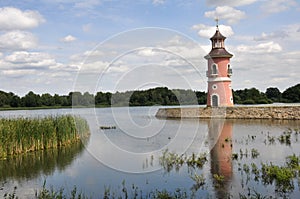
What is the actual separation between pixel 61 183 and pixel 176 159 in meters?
4.58

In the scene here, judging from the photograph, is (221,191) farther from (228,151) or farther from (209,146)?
(209,146)

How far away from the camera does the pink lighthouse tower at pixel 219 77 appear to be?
3762 centimetres

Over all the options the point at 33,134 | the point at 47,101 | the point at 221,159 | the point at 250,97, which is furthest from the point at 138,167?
the point at 47,101

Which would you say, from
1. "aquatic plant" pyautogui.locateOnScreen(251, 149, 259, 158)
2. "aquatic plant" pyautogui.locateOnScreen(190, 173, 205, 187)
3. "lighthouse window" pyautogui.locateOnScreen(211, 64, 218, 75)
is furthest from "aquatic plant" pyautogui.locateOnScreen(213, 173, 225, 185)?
"lighthouse window" pyautogui.locateOnScreen(211, 64, 218, 75)

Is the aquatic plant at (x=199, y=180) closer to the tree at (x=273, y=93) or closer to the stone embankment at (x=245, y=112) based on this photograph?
the stone embankment at (x=245, y=112)

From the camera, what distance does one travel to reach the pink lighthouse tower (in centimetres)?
3762

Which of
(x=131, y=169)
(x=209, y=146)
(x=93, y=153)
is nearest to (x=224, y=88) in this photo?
(x=209, y=146)

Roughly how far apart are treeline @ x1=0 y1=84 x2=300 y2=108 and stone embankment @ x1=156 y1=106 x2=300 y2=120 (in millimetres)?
2310

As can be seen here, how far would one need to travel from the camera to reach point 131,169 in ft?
42.9

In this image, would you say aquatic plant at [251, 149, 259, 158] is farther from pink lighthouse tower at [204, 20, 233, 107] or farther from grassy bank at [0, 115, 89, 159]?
pink lighthouse tower at [204, 20, 233, 107]

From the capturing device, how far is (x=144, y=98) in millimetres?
24516

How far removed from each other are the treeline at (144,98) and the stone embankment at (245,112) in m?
2.31

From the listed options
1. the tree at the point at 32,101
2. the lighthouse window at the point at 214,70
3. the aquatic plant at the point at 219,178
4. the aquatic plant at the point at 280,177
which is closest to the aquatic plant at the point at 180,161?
the aquatic plant at the point at 219,178

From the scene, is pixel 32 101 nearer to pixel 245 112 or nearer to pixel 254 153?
pixel 245 112
